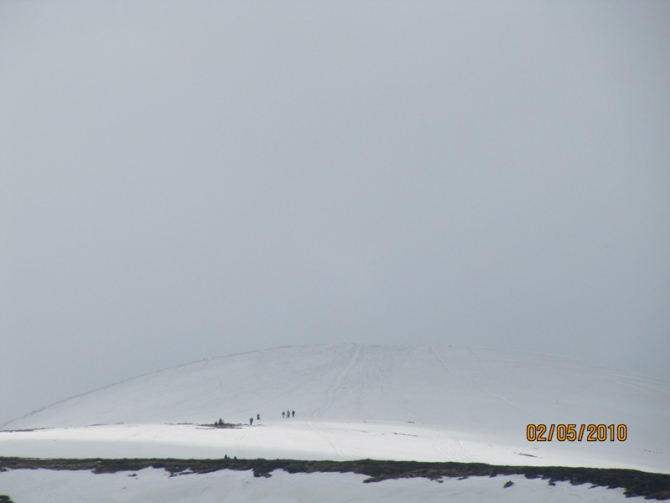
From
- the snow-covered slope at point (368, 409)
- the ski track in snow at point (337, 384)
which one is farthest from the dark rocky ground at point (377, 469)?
the ski track in snow at point (337, 384)

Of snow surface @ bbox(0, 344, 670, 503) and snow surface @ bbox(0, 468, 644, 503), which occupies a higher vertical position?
snow surface @ bbox(0, 344, 670, 503)

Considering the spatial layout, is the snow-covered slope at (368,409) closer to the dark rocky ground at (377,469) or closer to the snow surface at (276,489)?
the dark rocky ground at (377,469)

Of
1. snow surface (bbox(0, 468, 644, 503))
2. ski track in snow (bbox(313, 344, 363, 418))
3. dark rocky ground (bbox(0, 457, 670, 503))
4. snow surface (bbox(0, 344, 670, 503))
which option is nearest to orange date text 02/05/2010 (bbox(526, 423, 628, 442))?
snow surface (bbox(0, 344, 670, 503))

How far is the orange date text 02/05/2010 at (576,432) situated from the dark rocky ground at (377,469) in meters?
14.3

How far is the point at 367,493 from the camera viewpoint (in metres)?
17.6

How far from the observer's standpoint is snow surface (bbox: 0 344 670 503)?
19.1 m

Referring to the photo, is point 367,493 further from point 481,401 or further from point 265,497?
point 481,401

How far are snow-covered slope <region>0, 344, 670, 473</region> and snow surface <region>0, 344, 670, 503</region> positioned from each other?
0.40 ft

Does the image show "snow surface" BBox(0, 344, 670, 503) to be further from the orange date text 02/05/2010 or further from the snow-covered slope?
the orange date text 02/05/2010

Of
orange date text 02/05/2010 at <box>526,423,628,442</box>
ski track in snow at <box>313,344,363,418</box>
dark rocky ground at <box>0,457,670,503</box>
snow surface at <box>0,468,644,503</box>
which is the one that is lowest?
snow surface at <box>0,468,644,503</box>

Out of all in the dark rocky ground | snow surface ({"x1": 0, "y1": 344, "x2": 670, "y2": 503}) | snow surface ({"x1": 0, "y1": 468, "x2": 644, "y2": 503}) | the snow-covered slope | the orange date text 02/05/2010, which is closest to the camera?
snow surface ({"x1": 0, "y1": 468, "x2": 644, "y2": 503})

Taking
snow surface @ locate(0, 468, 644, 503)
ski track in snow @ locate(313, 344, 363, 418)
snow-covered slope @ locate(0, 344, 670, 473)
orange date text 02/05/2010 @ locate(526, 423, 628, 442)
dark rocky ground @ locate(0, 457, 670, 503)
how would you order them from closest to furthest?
snow surface @ locate(0, 468, 644, 503)
dark rocky ground @ locate(0, 457, 670, 503)
snow-covered slope @ locate(0, 344, 670, 473)
orange date text 02/05/2010 @ locate(526, 423, 628, 442)
ski track in snow @ locate(313, 344, 363, 418)

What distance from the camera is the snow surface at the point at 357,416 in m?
19.1

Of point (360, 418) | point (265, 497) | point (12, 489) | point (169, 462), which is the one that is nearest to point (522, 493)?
point (265, 497)
